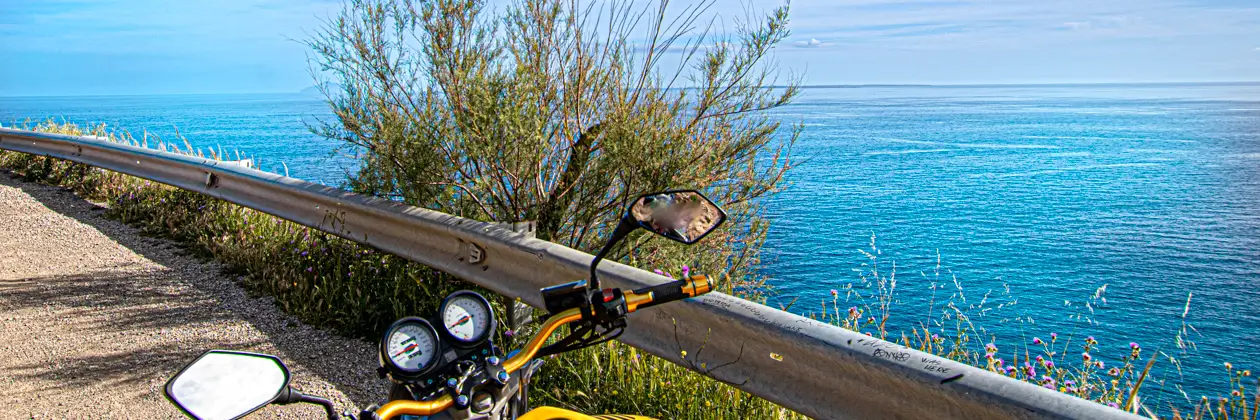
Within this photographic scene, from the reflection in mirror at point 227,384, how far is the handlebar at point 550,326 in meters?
0.22

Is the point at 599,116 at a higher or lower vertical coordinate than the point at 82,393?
higher

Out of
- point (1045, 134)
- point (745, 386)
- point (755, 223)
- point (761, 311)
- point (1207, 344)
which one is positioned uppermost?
point (761, 311)

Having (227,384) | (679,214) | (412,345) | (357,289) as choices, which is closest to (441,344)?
(412,345)

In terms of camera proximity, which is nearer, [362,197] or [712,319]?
[712,319]

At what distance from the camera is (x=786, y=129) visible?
6756cm

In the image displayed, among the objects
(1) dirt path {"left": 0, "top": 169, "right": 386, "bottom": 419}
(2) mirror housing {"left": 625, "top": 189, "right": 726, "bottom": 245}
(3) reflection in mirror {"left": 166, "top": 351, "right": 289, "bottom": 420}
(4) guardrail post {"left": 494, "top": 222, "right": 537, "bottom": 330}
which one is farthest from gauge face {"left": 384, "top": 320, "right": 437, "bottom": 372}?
(4) guardrail post {"left": 494, "top": 222, "right": 537, "bottom": 330}

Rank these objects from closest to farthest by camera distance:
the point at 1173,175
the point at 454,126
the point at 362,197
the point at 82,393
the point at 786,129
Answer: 1. the point at 82,393
2. the point at 362,197
3. the point at 454,126
4. the point at 1173,175
5. the point at 786,129

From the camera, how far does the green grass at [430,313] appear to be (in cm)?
383

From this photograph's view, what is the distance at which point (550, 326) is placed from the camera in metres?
1.83

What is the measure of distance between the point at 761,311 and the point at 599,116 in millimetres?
4123

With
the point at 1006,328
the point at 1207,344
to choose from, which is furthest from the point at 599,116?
the point at 1207,344

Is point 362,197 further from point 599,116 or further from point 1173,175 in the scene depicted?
point 1173,175

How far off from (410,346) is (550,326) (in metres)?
0.29

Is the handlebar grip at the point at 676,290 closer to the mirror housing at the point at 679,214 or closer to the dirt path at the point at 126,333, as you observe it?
the mirror housing at the point at 679,214
